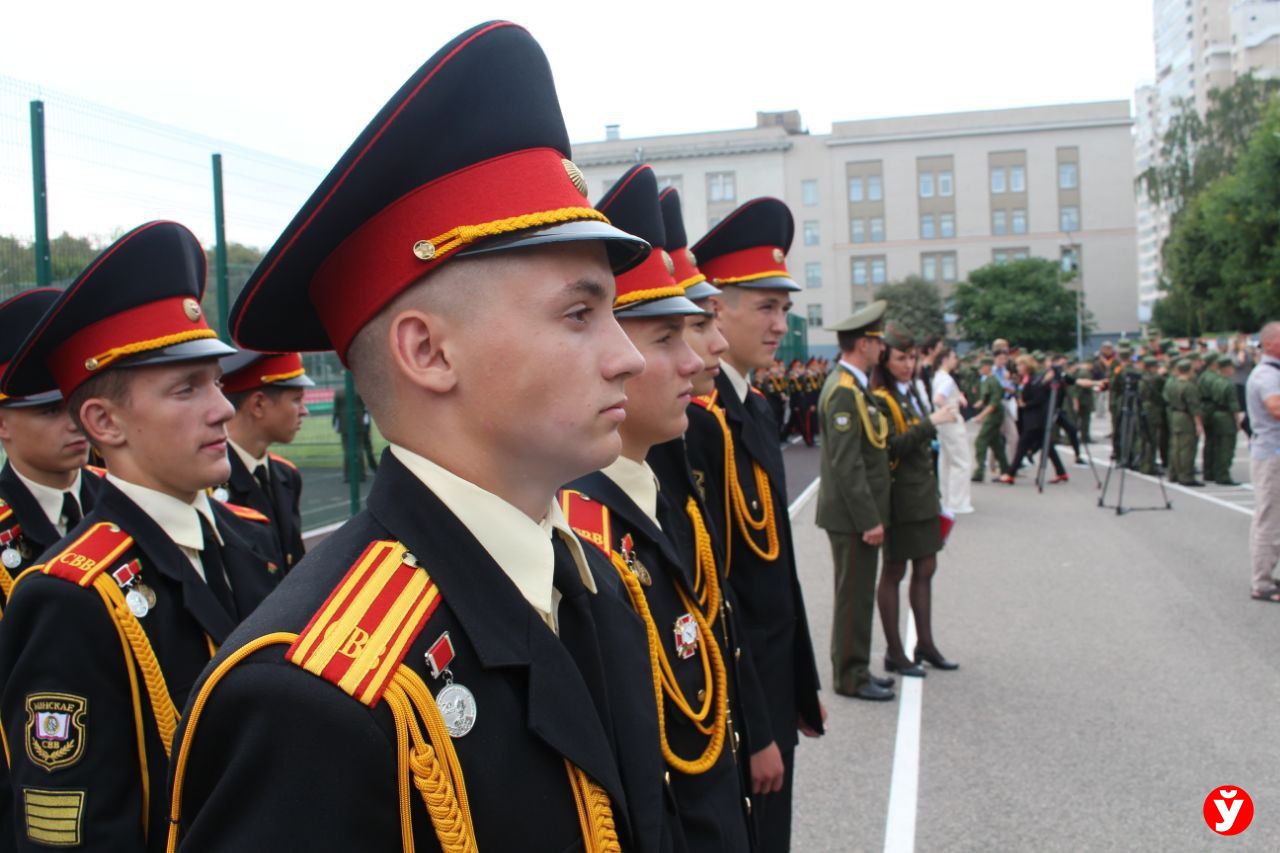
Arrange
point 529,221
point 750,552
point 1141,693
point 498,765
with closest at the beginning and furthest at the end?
point 498,765 → point 529,221 → point 750,552 → point 1141,693

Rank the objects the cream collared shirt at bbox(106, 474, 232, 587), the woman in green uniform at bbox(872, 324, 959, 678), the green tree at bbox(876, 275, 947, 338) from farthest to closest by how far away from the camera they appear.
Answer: the green tree at bbox(876, 275, 947, 338) → the woman in green uniform at bbox(872, 324, 959, 678) → the cream collared shirt at bbox(106, 474, 232, 587)

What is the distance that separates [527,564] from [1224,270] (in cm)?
4410

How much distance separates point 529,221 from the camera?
136cm

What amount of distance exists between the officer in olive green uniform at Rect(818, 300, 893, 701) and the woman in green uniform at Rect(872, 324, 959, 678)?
0.71 ft

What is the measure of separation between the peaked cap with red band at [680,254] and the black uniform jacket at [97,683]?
1723mm

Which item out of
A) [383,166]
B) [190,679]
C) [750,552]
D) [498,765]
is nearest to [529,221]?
[383,166]

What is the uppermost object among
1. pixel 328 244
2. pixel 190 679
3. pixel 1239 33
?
pixel 1239 33

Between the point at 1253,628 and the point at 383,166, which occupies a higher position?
the point at 383,166

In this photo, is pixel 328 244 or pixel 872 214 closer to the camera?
pixel 328 244

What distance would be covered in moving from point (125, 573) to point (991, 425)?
1528 centimetres

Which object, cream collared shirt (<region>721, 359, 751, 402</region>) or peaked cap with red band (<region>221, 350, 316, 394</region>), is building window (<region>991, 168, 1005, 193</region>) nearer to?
peaked cap with red band (<region>221, 350, 316, 394</region>)

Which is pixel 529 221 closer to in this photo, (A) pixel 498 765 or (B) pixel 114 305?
(A) pixel 498 765

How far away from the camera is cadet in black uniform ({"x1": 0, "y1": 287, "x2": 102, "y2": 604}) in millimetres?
3344

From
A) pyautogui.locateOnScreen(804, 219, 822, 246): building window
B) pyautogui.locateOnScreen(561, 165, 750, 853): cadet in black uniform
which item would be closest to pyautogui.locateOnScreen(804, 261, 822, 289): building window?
pyautogui.locateOnScreen(804, 219, 822, 246): building window
